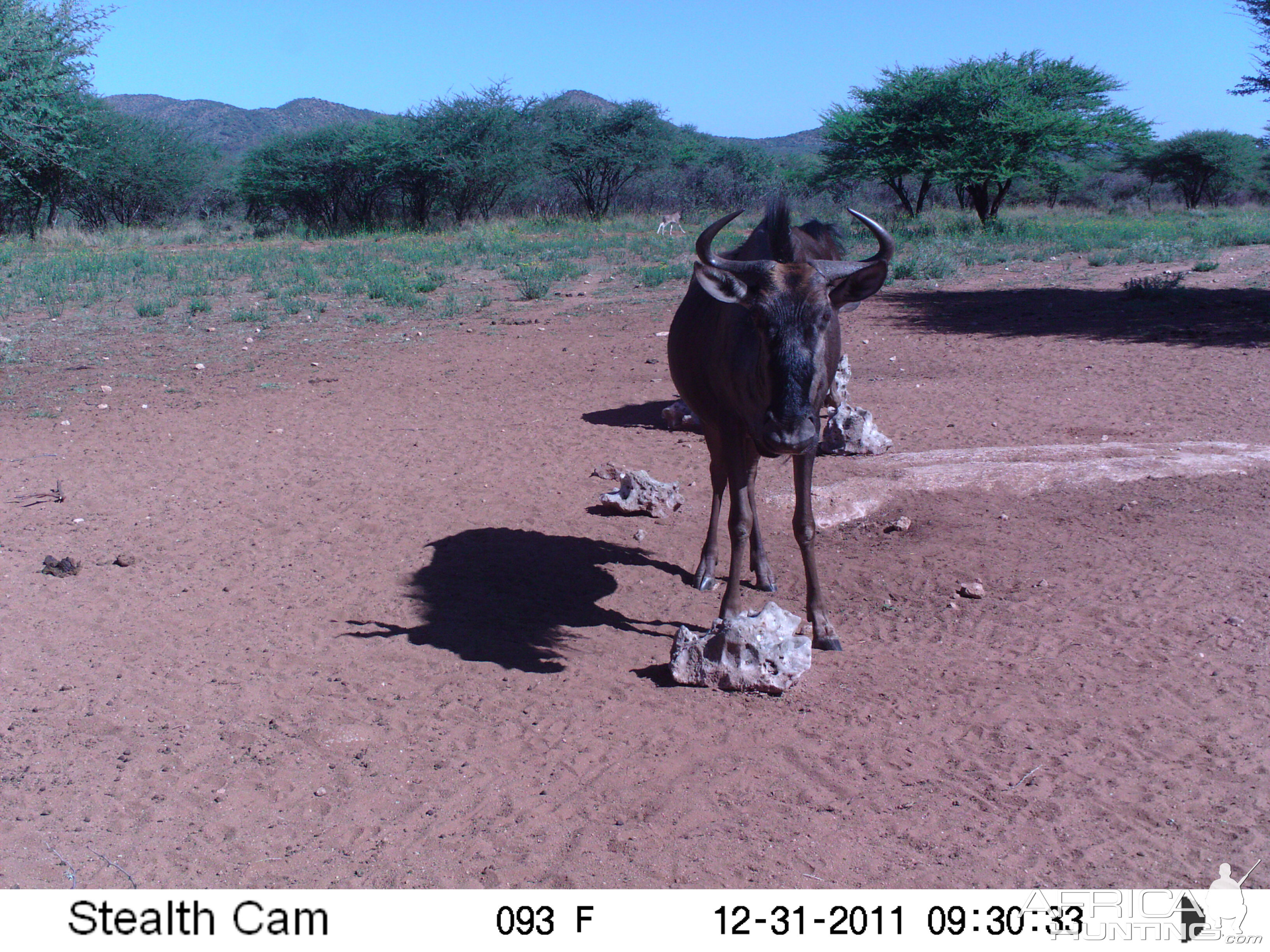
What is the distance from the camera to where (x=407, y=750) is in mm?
3969

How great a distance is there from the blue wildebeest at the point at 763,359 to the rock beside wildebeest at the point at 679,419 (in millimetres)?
3104

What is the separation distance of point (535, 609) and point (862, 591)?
1940 mm

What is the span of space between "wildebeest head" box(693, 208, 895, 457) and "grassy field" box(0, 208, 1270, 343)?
11809 millimetres

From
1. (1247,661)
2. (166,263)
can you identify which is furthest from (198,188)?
(1247,661)

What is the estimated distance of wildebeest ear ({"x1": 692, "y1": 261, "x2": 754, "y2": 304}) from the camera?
3.94 meters

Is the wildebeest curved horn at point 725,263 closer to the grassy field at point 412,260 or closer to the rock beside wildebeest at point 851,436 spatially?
the rock beside wildebeest at point 851,436

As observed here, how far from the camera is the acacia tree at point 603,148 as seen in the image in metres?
40.7

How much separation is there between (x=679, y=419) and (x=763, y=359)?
5224 millimetres

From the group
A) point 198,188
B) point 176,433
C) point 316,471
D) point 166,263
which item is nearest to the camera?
point 316,471

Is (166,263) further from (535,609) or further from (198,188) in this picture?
(198,188)

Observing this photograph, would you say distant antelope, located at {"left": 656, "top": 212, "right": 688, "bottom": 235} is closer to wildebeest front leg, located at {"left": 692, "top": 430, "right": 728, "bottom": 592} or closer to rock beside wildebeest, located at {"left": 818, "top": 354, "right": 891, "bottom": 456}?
rock beside wildebeest, located at {"left": 818, "top": 354, "right": 891, "bottom": 456}

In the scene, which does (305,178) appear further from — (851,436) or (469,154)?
(851,436)

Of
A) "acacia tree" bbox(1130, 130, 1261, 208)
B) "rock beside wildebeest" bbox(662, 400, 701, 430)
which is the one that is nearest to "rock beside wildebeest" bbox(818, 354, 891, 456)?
"rock beside wildebeest" bbox(662, 400, 701, 430)

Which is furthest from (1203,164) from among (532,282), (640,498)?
(640,498)
